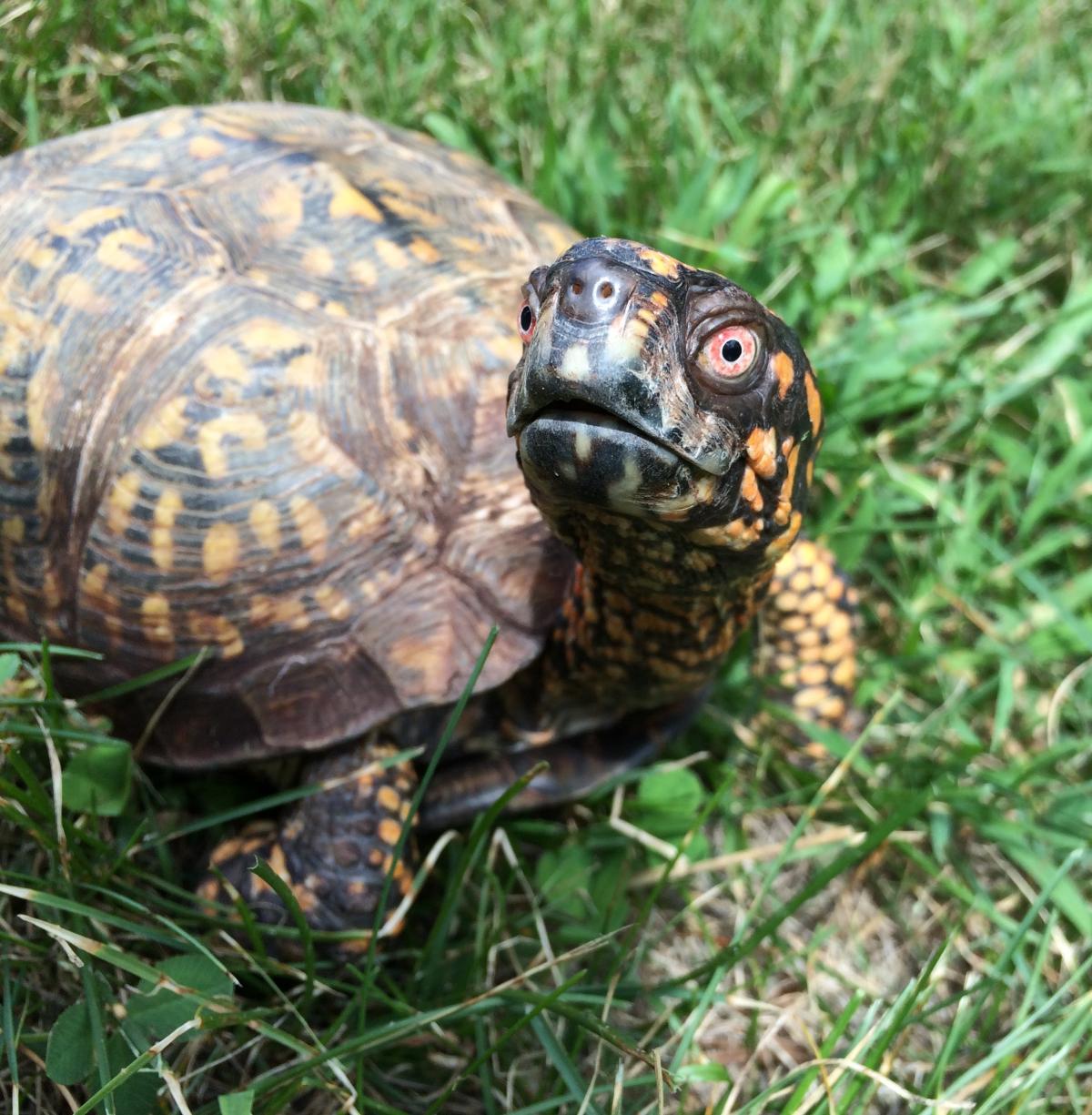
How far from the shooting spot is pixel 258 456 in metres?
1.60

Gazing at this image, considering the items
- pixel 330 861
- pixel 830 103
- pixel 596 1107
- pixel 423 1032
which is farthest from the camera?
pixel 830 103

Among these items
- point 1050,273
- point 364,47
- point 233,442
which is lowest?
point 233,442

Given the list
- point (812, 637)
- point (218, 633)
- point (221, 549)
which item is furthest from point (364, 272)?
point (812, 637)

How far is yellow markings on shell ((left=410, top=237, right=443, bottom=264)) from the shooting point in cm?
176

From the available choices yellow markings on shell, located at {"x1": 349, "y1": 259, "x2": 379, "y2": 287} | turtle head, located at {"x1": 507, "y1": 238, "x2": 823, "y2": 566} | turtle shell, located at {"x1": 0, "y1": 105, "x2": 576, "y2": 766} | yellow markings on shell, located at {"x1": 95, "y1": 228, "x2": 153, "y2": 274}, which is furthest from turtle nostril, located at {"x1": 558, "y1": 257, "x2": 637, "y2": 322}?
yellow markings on shell, located at {"x1": 95, "y1": 228, "x2": 153, "y2": 274}

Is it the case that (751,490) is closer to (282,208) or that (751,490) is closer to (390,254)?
(390,254)

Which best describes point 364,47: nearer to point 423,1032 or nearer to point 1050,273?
point 1050,273

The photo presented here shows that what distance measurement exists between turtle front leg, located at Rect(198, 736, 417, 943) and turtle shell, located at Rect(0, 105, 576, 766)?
0.39ft

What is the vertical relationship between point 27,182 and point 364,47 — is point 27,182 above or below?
below

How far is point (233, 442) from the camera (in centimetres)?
160

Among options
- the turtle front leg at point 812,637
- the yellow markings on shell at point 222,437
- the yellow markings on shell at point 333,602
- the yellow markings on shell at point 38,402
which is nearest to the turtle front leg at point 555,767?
the turtle front leg at point 812,637

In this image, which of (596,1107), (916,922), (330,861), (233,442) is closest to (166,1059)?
(330,861)

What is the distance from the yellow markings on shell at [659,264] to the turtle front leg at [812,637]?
932 millimetres

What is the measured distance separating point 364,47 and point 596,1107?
247 centimetres
